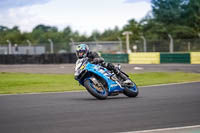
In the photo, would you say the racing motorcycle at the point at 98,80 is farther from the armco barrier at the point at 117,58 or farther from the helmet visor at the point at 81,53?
the armco barrier at the point at 117,58

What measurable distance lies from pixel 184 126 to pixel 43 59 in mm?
29652

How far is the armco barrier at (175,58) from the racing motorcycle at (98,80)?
2180 centimetres

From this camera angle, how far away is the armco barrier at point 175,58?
31.0 metres

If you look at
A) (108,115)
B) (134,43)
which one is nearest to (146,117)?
(108,115)

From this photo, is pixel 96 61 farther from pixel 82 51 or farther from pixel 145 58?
pixel 145 58

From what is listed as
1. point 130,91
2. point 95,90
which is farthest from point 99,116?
point 130,91

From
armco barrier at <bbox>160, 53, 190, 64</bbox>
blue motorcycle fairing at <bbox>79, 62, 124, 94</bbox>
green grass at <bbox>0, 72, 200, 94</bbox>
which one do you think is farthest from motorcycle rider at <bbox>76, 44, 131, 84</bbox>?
armco barrier at <bbox>160, 53, 190, 64</bbox>

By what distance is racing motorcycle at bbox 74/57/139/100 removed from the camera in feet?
30.7

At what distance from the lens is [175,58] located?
104 ft

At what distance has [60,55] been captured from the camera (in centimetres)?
3488

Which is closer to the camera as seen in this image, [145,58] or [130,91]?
[130,91]

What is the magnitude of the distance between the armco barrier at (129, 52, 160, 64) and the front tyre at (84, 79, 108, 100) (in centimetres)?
2331

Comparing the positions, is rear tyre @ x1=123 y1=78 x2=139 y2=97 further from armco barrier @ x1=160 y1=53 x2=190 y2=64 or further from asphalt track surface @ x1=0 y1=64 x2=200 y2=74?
armco barrier @ x1=160 y1=53 x2=190 y2=64

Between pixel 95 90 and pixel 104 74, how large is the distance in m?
0.45
